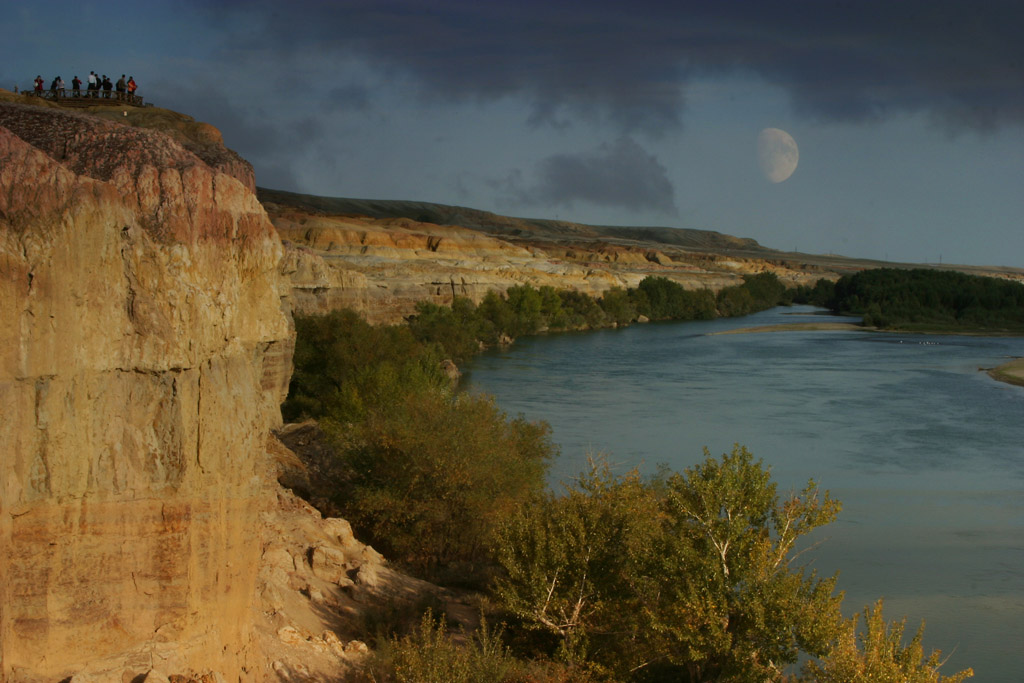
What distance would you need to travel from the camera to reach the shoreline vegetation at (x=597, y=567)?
760 cm

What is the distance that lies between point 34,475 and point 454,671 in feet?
11.7

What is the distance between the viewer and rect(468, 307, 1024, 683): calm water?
43.3 feet

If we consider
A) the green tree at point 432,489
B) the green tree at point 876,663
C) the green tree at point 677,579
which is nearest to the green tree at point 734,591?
the green tree at point 677,579

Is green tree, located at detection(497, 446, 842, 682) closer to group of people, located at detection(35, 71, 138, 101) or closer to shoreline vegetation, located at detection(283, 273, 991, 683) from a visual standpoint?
shoreline vegetation, located at detection(283, 273, 991, 683)

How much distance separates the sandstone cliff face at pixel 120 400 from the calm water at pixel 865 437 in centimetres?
901

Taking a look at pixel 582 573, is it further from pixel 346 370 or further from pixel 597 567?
pixel 346 370

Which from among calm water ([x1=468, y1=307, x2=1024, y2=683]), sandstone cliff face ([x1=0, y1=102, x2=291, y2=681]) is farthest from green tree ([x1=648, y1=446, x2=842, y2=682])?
calm water ([x1=468, y1=307, x2=1024, y2=683])

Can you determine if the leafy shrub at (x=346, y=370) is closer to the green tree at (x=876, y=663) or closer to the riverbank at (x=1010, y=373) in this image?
the green tree at (x=876, y=663)

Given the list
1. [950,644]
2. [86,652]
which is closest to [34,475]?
[86,652]

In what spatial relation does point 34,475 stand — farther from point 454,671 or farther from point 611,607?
point 611,607

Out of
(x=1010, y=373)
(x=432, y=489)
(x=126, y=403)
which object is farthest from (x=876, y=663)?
(x=1010, y=373)

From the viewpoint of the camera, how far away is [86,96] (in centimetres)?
1748

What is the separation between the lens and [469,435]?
42.8 feet

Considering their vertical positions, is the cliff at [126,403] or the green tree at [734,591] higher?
the cliff at [126,403]
